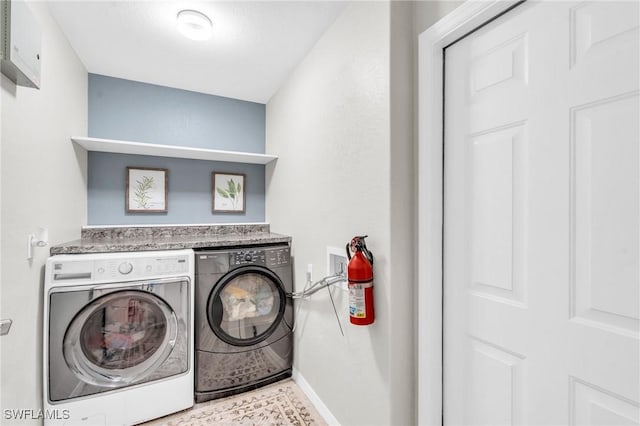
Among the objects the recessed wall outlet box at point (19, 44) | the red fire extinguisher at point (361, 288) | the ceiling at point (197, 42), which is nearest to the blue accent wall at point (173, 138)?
the ceiling at point (197, 42)

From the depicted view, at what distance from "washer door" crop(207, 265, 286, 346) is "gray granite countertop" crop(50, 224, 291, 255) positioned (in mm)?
261

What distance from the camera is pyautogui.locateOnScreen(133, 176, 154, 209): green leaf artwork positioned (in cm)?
257

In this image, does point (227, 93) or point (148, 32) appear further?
point (227, 93)

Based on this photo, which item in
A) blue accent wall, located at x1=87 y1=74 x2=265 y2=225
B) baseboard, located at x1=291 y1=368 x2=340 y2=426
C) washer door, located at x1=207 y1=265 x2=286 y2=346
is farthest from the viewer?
blue accent wall, located at x1=87 y1=74 x2=265 y2=225

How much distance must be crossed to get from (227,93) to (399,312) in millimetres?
2522

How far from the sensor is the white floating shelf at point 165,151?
7.09 feet

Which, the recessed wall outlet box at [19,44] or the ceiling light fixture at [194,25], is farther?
the ceiling light fixture at [194,25]

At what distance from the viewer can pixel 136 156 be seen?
2574mm

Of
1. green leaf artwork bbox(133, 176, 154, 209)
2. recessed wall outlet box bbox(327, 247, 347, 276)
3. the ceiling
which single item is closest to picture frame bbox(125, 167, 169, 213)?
green leaf artwork bbox(133, 176, 154, 209)
